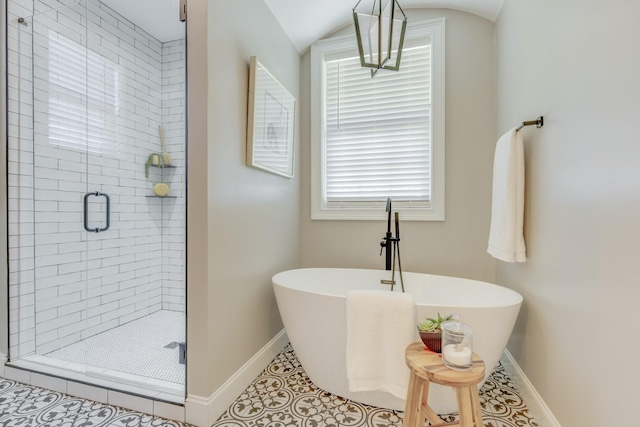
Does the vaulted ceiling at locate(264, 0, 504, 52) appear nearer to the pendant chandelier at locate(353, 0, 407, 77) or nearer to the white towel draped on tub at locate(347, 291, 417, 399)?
the pendant chandelier at locate(353, 0, 407, 77)

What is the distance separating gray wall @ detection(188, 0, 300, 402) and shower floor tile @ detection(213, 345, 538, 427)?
197mm

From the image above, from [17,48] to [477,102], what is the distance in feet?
10.5

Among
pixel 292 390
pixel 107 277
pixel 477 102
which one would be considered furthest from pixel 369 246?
pixel 107 277

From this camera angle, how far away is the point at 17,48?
187 cm

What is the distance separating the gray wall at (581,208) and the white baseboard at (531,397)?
0.14 ft

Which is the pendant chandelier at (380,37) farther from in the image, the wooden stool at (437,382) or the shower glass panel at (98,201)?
the wooden stool at (437,382)

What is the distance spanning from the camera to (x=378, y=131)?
2.56 metres

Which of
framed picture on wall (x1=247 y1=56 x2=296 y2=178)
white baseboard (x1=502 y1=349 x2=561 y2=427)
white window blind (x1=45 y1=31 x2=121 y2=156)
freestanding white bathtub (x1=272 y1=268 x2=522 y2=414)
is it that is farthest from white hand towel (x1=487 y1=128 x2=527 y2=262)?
white window blind (x1=45 y1=31 x2=121 y2=156)

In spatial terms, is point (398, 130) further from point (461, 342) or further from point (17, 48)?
point (17, 48)

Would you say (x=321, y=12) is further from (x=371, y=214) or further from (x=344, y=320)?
(x=344, y=320)

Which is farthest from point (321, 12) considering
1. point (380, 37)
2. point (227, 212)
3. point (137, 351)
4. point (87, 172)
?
point (137, 351)

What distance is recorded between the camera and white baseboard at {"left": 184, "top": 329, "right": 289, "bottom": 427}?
1478mm

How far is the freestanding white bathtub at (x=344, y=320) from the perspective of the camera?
4.77 feet

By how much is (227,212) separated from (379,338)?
1042 millimetres
